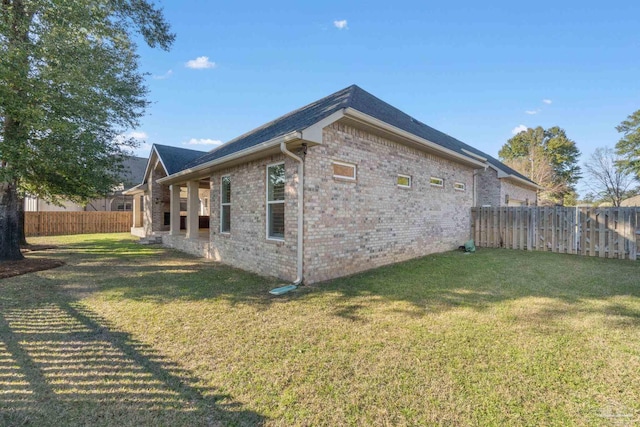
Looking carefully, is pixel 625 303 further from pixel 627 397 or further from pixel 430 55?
pixel 430 55

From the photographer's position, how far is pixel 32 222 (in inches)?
730

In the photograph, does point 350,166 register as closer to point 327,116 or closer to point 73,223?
point 327,116

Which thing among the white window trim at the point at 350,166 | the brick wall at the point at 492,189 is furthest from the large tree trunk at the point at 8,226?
the brick wall at the point at 492,189

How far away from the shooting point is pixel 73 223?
20.1 m

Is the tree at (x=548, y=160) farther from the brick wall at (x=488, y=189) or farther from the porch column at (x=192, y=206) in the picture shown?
the porch column at (x=192, y=206)

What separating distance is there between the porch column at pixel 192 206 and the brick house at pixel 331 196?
0.58 m

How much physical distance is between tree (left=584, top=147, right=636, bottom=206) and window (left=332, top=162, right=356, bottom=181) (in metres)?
35.2

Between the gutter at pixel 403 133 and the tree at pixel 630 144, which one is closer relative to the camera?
the gutter at pixel 403 133

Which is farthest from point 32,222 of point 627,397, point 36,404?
point 627,397

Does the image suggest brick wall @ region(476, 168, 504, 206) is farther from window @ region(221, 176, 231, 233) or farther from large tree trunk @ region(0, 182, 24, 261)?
large tree trunk @ region(0, 182, 24, 261)

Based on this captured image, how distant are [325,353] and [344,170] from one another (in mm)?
4579

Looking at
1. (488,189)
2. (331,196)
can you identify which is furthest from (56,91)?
(488,189)

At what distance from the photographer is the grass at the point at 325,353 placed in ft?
7.94

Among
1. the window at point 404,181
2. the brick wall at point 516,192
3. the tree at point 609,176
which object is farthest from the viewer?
the tree at point 609,176
